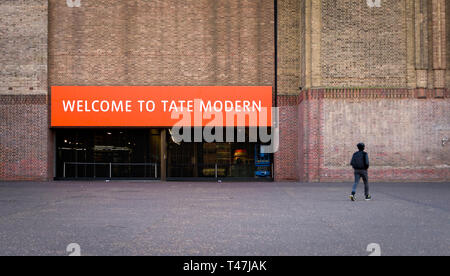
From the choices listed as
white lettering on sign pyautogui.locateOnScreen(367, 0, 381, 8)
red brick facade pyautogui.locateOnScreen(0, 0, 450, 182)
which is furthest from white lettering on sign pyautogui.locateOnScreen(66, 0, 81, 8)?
white lettering on sign pyautogui.locateOnScreen(367, 0, 381, 8)

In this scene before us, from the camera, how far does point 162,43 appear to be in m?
18.5

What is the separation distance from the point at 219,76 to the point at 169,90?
267cm

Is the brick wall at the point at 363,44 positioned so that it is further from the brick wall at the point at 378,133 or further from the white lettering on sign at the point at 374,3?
the brick wall at the point at 378,133

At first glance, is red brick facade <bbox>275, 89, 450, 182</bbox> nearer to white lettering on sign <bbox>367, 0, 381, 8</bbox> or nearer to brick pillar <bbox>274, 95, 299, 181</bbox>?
brick pillar <bbox>274, 95, 299, 181</bbox>

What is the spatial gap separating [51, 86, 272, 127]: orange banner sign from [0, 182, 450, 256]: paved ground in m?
6.62

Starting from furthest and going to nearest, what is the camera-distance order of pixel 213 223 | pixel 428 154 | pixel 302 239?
pixel 428 154, pixel 213 223, pixel 302 239

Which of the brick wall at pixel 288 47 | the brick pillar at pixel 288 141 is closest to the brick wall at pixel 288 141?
the brick pillar at pixel 288 141

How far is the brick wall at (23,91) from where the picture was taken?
18.1m

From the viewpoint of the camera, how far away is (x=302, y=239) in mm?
5867

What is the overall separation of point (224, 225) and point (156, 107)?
11.8 meters

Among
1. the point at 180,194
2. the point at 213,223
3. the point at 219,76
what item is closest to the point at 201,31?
the point at 219,76

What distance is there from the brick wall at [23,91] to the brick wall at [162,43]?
0.70m

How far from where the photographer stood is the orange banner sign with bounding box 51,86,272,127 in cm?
1772

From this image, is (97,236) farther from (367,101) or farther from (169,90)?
(367,101)
